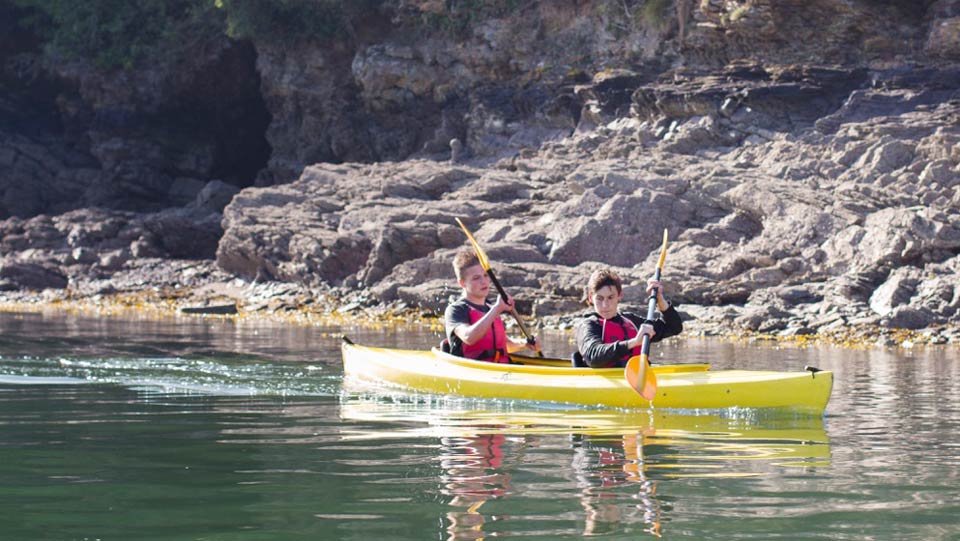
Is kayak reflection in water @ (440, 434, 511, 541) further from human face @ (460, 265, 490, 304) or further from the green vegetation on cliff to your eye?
the green vegetation on cliff

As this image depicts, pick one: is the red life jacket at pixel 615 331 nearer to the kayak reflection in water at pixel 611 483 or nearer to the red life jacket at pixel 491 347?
the red life jacket at pixel 491 347

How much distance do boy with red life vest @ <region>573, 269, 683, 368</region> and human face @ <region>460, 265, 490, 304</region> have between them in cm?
87

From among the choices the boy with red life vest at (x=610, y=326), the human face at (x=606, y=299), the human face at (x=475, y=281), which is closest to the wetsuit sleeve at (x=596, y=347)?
the boy with red life vest at (x=610, y=326)

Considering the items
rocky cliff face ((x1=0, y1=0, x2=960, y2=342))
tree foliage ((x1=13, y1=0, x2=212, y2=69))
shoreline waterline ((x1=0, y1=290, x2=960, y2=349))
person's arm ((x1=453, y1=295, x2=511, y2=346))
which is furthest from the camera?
tree foliage ((x1=13, y1=0, x2=212, y2=69))

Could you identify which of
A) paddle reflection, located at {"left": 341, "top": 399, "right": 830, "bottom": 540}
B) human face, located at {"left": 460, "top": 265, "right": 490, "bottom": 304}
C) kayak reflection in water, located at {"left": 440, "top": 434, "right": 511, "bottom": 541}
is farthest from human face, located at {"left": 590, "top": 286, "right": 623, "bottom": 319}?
kayak reflection in water, located at {"left": 440, "top": 434, "right": 511, "bottom": 541}

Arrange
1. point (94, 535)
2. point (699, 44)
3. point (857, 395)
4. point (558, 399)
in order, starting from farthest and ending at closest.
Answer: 1. point (699, 44)
2. point (857, 395)
3. point (558, 399)
4. point (94, 535)

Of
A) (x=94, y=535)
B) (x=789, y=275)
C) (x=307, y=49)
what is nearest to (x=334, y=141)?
(x=307, y=49)

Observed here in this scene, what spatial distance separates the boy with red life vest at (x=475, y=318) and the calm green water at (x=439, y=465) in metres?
0.51

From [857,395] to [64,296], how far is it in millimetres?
20433

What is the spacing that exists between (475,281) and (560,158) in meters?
15.4

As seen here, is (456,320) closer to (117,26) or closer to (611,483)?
(611,483)

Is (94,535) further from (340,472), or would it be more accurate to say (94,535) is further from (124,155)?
(124,155)

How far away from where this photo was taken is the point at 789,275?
63.6 ft

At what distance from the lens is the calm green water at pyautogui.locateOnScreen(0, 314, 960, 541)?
16.4ft
